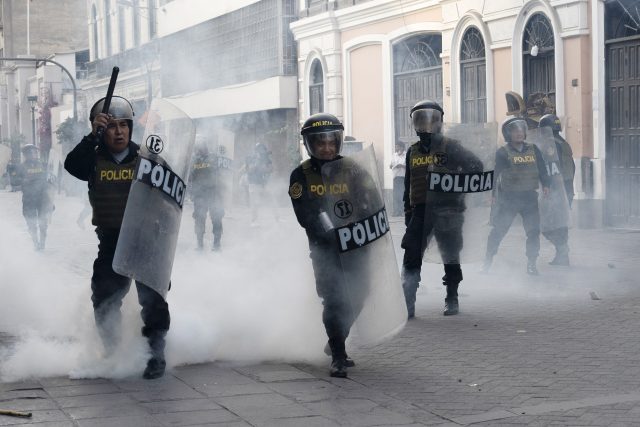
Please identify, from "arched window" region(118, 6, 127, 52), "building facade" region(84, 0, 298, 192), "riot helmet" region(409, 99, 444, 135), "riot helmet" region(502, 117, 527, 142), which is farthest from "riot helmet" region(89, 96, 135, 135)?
"arched window" region(118, 6, 127, 52)

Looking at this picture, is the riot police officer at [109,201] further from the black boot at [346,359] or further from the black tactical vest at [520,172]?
the black tactical vest at [520,172]

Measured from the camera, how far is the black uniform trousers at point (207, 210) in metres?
15.0

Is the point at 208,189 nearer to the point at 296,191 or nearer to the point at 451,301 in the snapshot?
the point at 451,301

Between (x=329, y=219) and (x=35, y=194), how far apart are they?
11057 mm

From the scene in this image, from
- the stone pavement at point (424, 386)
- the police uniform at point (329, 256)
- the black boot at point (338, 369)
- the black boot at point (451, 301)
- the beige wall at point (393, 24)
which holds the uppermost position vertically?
the beige wall at point (393, 24)

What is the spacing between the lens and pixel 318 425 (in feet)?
17.2

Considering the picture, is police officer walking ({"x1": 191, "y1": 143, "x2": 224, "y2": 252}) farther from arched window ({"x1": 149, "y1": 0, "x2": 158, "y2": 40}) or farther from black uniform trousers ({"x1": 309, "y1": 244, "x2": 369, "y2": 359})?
black uniform trousers ({"x1": 309, "y1": 244, "x2": 369, "y2": 359})

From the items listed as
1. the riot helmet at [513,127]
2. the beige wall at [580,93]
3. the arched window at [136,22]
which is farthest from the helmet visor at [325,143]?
the beige wall at [580,93]

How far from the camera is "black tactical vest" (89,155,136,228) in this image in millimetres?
6473

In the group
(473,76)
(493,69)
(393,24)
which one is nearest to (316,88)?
(393,24)

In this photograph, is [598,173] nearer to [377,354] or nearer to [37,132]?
[377,354]

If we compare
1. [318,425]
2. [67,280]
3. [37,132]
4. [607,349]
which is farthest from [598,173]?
[37,132]

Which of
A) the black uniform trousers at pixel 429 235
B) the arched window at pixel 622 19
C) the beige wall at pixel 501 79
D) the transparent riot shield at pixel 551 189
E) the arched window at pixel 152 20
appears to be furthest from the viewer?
the beige wall at pixel 501 79

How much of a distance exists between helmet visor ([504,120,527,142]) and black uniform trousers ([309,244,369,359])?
506 centimetres
